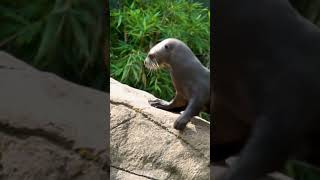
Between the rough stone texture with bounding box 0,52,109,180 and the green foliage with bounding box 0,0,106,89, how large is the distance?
0.04 metres

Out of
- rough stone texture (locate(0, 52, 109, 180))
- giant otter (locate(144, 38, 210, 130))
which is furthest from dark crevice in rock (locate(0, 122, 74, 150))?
giant otter (locate(144, 38, 210, 130))

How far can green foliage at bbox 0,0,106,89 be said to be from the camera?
1938 millimetres

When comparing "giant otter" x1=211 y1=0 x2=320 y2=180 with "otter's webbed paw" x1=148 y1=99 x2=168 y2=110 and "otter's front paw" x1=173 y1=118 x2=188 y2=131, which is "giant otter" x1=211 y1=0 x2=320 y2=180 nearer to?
"otter's front paw" x1=173 y1=118 x2=188 y2=131

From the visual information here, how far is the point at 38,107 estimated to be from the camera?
1.96 metres

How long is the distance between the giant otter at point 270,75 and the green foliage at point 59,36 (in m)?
0.46

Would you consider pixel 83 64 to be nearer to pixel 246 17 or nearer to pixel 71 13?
pixel 71 13

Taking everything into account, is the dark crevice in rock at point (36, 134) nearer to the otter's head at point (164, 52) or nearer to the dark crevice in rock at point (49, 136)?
the dark crevice in rock at point (49, 136)

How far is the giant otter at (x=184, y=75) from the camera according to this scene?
9.86ft

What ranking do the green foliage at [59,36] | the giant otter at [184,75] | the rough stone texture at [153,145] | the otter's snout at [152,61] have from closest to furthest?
the green foliage at [59,36] → the rough stone texture at [153,145] → the giant otter at [184,75] → the otter's snout at [152,61]

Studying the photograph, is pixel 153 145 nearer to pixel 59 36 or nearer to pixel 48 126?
pixel 48 126

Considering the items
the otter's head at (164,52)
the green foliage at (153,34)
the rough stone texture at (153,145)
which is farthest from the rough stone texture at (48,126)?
the green foliage at (153,34)

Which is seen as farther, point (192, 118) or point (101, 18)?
point (192, 118)

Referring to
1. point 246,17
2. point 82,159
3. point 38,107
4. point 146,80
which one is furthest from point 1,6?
point 146,80

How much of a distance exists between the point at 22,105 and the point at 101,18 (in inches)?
17.3
